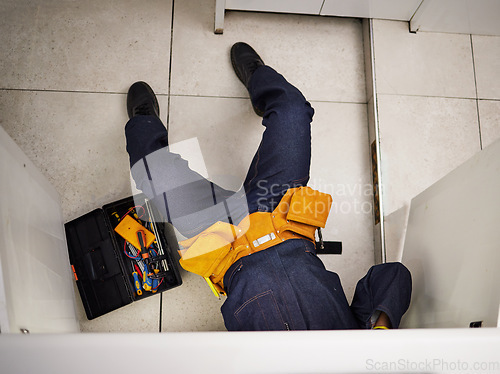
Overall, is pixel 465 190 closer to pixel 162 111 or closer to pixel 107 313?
pixel 162 111

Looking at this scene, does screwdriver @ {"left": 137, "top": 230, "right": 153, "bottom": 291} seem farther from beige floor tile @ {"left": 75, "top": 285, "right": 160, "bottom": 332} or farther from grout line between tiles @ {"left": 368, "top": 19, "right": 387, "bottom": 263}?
→ grout line between tiles @ {"left": 368, "top": 19, "right": 387, "bottom": 263}

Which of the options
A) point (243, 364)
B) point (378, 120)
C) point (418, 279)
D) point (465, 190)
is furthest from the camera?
point (378, 120)

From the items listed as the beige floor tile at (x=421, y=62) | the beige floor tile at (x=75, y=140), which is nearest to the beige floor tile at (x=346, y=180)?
the beige floor tile at (x=421, y=62)

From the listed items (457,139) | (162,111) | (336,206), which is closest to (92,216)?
(162,111)

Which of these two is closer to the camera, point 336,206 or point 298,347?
point 298,347

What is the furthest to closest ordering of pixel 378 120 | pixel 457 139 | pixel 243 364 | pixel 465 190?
pixel 378 120
pixel 457 139
pixel 465 190
pixel 243 364

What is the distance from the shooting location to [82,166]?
1380mm

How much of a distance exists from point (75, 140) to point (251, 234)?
2.39 ft

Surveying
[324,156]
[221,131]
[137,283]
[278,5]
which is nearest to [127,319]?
[137,283]

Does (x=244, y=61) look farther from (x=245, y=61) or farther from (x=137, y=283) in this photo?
(x=137, y=283)

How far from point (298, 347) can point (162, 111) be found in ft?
3.45

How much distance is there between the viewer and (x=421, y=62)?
4.70 feet

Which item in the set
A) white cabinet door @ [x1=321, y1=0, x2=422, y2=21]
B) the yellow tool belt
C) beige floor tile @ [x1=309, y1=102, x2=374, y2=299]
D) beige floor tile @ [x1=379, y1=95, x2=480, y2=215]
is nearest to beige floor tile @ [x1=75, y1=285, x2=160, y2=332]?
the yellow tool belt

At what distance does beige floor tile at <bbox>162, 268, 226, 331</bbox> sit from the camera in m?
1.31
